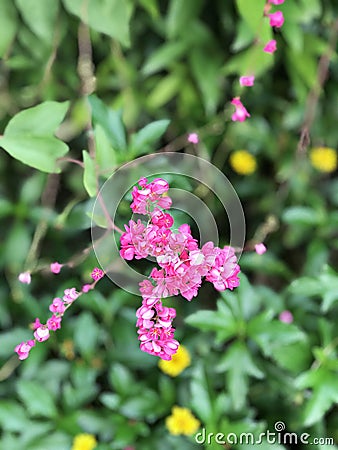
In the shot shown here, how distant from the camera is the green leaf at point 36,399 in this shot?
1.22m

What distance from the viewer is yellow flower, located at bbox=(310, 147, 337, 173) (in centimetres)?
160

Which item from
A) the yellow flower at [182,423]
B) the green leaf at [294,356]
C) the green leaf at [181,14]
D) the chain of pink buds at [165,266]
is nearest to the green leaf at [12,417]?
the yellow flower at [182,423]

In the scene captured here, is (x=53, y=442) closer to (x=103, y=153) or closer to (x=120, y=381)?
(x=120, y=381)

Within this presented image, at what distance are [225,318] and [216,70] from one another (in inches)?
25.7

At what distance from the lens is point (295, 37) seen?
1221 millimetres

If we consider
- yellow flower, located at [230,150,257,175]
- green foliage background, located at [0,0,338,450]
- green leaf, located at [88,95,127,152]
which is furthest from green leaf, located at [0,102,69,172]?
yellow flower, located at [230,150,257,175]

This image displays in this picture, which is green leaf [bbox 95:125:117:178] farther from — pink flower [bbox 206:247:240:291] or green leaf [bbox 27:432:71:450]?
green leaf [bbox 27:432:71:450]

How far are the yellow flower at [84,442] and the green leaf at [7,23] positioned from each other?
0.82 metres

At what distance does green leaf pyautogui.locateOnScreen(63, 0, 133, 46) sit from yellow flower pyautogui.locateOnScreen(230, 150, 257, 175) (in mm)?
588

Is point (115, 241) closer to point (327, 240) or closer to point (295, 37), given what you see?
point (295, 37)

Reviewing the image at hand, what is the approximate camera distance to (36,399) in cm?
123

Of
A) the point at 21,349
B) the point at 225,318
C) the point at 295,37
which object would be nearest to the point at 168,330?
the point at 21,349

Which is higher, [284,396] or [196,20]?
[196,20]

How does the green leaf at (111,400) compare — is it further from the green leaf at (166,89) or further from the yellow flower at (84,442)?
the green leaf at (166,89)
